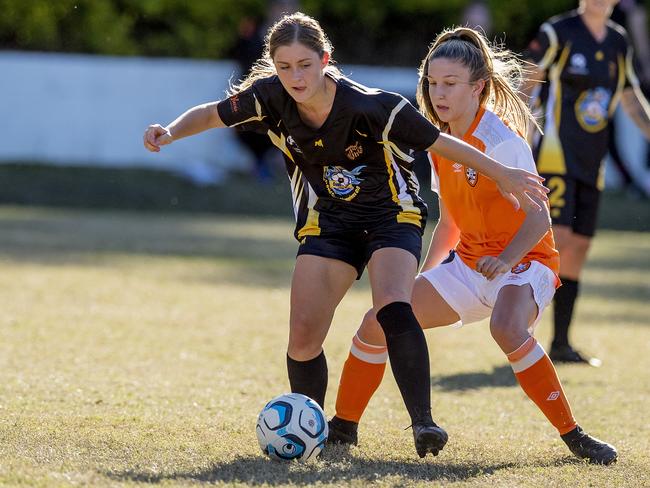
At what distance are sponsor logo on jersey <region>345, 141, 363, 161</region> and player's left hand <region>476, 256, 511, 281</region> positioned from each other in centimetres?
61

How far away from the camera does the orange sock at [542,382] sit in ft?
14.8

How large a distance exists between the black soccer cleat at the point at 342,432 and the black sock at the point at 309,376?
128 millimetres

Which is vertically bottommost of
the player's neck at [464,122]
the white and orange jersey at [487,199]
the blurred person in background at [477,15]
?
the white and orange jersey at [487,199]

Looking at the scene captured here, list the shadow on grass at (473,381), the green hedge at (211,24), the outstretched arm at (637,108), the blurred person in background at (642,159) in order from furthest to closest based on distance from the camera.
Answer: the green hedge at (211,24), the blurred person in background at (642,159), the outstretched arm at (637,108), the shadow on grass at (473,381)

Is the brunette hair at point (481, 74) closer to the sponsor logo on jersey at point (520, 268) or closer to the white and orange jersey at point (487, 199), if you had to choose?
the white and orange jersey at point (487, 199)

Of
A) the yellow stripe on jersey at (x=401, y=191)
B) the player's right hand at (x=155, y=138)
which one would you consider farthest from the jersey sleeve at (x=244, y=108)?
the yellow stripe on jersey at (x=401, y=191)

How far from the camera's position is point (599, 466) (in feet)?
14.4

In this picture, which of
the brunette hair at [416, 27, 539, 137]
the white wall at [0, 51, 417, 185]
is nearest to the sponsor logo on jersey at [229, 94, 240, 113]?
the brunette hair at [416, 27, 539, 137]

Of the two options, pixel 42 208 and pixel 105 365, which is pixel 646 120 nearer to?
pixel 105 365

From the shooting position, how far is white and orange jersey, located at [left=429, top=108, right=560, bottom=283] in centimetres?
471

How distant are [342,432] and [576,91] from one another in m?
3.17

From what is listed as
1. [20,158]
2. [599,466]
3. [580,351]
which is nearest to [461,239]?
[599,466]

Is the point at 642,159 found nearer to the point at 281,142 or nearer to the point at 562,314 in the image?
the point at 562,314

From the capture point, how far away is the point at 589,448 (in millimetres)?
4480
